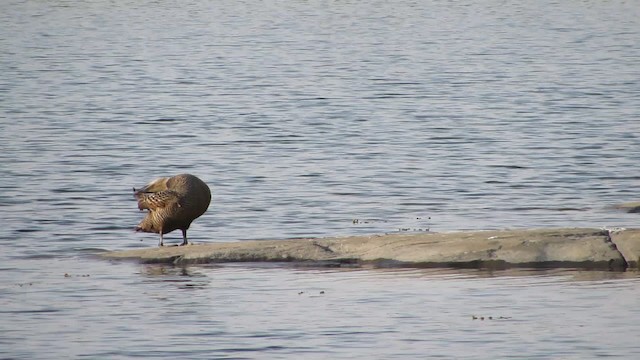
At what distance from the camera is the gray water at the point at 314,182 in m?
16.8

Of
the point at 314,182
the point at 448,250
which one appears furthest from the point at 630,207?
the point at 314,182

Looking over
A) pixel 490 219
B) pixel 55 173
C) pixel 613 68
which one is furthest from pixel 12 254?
pixel 613 68

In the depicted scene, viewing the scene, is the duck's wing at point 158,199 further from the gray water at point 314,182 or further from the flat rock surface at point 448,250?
the gray water at point 314,182

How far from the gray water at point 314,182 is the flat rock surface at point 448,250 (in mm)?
479

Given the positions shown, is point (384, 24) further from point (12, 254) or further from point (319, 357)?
point (319, 357)

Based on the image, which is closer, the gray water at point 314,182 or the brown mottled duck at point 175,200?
the gray water at point 314,182

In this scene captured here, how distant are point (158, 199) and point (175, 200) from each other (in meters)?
0.29

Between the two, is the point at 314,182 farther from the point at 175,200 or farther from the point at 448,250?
the point at 448,250

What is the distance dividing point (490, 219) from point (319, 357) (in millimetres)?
11865

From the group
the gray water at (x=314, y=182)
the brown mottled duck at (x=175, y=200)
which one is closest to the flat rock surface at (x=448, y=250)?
the gray water at (x=314, y=182)

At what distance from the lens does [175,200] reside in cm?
2231

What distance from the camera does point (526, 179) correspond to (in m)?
33.6

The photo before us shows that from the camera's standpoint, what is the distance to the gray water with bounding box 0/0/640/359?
1683 cm

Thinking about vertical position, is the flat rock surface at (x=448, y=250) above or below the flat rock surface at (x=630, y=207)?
above
